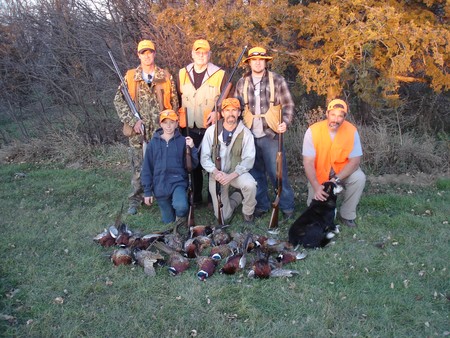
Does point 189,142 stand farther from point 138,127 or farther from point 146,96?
point 146,96

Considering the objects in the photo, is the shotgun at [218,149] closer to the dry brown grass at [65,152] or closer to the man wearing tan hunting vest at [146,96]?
the man wearing tan hunting vest at [146,96]

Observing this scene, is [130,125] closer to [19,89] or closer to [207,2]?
[207,2]

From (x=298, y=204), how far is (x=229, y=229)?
4.80 feet

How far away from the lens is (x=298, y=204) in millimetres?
7164

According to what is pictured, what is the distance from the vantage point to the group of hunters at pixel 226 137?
19.6ft

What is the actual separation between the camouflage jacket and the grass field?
138cm

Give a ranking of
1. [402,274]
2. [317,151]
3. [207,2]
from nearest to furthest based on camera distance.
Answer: [402,274] → [317,151] → [207,2]

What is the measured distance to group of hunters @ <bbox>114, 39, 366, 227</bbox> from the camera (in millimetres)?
5988

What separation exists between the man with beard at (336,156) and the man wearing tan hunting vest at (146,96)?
2.00 meters

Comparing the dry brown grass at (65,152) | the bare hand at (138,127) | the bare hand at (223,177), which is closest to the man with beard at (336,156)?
the bare hand at (223,177)

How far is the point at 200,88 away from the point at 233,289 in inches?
113

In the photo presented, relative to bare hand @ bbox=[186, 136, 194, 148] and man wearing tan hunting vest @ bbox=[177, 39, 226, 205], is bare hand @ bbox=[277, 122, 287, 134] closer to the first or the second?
man wearing tan hunting vest @ bbox=[177, 39, 226, 205]

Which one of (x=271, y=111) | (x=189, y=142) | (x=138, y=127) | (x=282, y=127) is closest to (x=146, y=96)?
(x=138, y=127)

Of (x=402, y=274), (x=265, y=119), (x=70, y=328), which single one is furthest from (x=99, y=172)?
(x=402, y=274)
